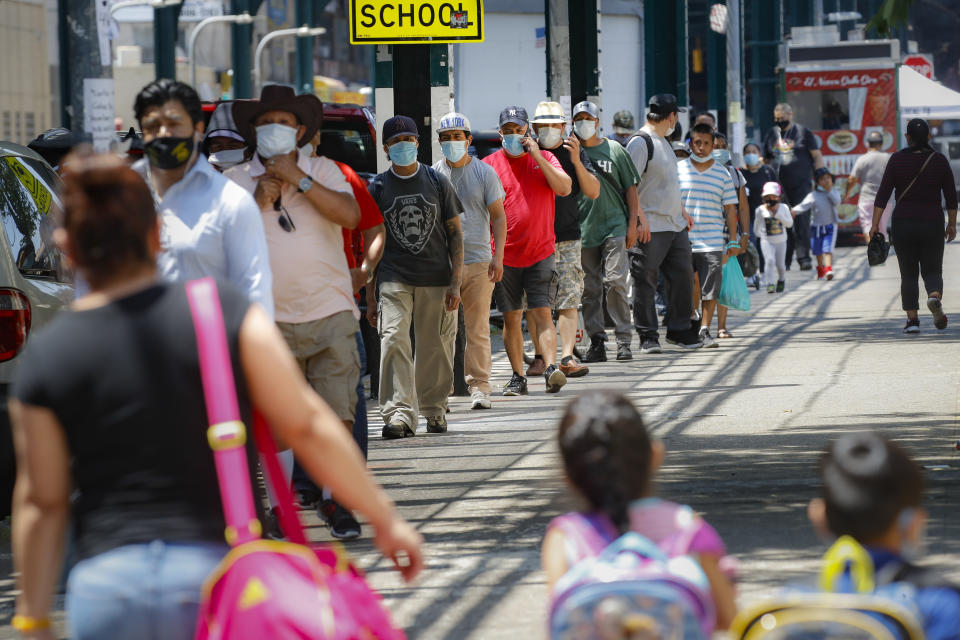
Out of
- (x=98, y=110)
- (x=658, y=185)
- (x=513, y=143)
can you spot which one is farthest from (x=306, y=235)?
(x=658, y=185)

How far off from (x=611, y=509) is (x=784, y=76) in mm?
29343

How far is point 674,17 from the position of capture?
74.2 feet

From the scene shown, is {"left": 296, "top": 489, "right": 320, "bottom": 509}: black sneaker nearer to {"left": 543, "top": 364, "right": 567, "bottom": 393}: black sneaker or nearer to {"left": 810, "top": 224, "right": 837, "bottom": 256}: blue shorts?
{"left": 543, "top": 364, "right": 567, "bottom": 393}: black sneaker

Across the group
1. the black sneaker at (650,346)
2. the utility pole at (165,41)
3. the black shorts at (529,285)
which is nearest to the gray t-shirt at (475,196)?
the black shorts at (529,285)

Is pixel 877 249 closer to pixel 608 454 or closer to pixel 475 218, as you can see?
pixel 475 218

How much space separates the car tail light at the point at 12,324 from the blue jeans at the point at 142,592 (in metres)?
4.33

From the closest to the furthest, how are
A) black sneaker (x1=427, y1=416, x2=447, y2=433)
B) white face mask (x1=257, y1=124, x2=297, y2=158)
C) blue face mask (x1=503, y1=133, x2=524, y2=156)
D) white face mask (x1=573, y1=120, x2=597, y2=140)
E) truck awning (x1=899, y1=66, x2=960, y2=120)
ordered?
white face mask (x1=257, y1=124, x2=297, y2=158) < black sneaker (x1=427, y1=416, x2=447, y2=433) < blue face mask (x1=503, y1=133, x2=524, y2=156) < white face mask (x1=573, y1=120, x2=597, y2=140) < truck awning (x1=899, y1=66, x2=960, y2=120)

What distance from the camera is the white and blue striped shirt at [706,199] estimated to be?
49.4ft

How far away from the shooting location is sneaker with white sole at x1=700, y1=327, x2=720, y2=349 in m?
15.0

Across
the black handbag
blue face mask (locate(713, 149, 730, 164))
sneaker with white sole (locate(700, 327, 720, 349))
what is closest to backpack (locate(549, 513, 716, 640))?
sneaker with white sole (locate(700, 327, 720, 349))

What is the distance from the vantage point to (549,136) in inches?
497

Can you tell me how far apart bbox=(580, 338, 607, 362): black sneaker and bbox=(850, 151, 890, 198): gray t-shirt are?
361 inches

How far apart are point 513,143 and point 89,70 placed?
10.1 ft

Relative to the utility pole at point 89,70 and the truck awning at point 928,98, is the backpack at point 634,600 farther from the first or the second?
the truck awning at point 928,98
